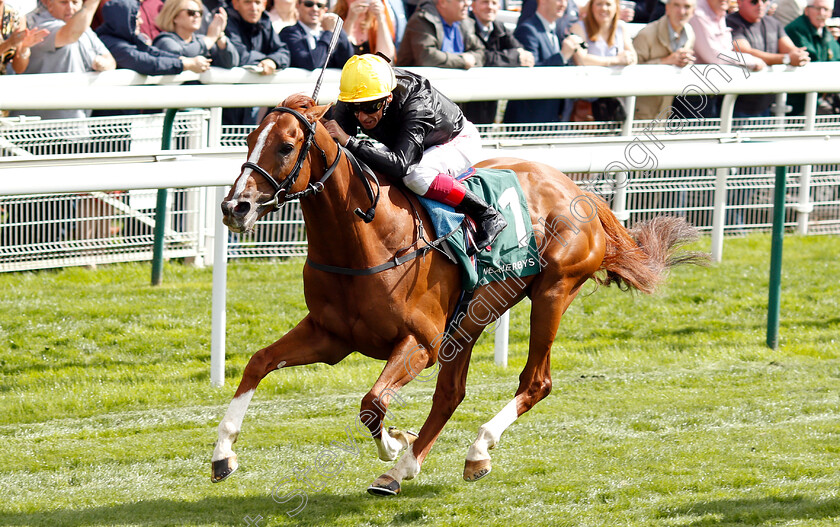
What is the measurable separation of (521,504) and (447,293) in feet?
2.86

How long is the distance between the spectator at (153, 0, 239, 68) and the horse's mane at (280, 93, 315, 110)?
3.34 metres

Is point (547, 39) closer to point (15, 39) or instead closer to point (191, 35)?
point (191, 35)

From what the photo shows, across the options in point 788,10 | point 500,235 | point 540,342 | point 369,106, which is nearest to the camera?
point 369,106

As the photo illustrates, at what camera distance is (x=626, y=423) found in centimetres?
568

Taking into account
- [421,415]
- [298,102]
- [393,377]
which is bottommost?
[421,415]

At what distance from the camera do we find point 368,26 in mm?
7680

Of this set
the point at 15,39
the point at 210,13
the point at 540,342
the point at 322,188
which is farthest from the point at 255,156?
the point at 210,13

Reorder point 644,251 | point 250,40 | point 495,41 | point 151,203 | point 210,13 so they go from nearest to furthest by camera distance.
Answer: point 644,251
point 151,203
point 250,40
point 210,13
point 495,41

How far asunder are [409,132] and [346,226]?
0.49m

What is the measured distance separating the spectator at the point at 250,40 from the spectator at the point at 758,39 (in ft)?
11.9

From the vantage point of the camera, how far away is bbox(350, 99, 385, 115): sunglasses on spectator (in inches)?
171

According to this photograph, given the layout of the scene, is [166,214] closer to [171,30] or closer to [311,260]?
[171,30]

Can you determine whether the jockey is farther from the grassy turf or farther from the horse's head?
the grassy turf

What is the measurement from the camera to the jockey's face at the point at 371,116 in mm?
4395
